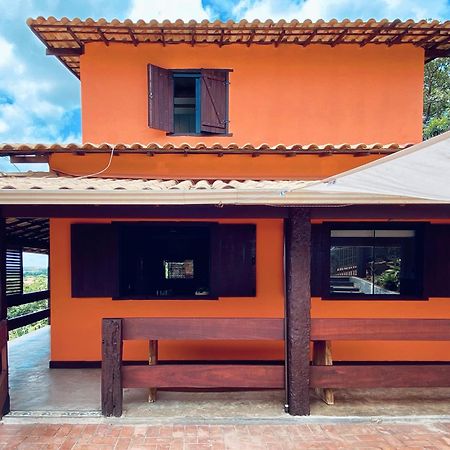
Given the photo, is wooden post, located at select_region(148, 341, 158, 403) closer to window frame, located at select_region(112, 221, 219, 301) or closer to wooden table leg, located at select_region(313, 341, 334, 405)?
window frame, located at select_region(112, 221, 219, 301)

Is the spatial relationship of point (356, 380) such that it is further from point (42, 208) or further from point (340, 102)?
point (340, 102)

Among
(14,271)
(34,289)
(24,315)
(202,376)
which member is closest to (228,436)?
(202,376)

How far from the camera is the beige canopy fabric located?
2.18m

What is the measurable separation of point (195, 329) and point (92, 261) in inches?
100

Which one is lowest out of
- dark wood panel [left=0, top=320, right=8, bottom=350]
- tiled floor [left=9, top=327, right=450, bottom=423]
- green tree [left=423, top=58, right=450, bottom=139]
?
tiled floor [left=9, top=327, right=450, bottom=423]

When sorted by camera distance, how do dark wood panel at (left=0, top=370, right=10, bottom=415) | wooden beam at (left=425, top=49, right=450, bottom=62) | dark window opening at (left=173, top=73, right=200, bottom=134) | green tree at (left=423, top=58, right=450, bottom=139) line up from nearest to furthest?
1. dark wood panel at (left=0, top=370, right=10, bottom=415)
2. dark window opening at (left=173, top=73, right=200, bottom=134)
3. wooden beam at (left=425, top=49, right=450, bottom=62)
4. green tree at (left=423, top=58, right=450, bottom=139)

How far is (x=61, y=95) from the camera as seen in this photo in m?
91.2

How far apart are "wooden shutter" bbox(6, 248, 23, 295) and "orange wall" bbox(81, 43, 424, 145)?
4.03 meters

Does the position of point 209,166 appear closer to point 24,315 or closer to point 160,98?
point 160,98

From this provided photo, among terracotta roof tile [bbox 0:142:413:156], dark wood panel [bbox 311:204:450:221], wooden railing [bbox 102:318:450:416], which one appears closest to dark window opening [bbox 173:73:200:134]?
terracotta roof tile [bbox 0:142:413:156]

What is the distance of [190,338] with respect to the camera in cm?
415

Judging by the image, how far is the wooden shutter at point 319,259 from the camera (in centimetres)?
567

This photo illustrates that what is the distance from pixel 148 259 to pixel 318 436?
4209mm

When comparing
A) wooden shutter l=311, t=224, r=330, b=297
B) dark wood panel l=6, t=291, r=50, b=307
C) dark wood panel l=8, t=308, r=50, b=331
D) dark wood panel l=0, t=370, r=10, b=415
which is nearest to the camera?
dark wood panel l=0, t=370, r=10, b=415
